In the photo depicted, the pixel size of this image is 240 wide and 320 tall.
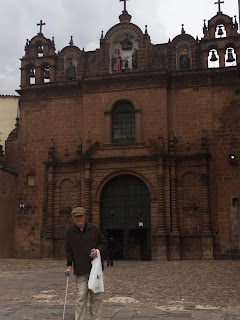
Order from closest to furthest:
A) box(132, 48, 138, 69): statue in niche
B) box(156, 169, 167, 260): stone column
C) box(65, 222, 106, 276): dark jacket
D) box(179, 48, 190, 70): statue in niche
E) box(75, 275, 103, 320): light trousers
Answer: box(75, 275, 103, 320): light trousers → box(65, 222, 106, 276): dark jacket → box(156, 169, 167, 260): stone column → box(179, 48, 190, 70): statue in niche → box(132, 48, 138, 69): statue in niche

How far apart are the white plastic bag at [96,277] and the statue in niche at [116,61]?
72.4 feet

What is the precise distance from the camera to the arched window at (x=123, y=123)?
26062 mm

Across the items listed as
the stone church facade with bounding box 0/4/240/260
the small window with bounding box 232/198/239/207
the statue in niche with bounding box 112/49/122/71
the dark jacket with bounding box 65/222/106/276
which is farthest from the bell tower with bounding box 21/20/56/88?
the dark jacket with bounding box 65/222/106/276

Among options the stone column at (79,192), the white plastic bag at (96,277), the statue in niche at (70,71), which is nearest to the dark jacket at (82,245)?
the white plastic bag at (96,277)

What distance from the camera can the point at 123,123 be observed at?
86.4 ft

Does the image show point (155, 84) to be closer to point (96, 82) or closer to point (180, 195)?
point (96, 82)

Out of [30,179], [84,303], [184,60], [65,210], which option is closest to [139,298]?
[84,303]

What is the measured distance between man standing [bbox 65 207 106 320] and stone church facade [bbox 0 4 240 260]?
17.4m

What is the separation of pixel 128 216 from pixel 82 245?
18.7 meters

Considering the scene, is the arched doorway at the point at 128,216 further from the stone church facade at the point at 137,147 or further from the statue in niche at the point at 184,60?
the statue in niche at the point at 184,60

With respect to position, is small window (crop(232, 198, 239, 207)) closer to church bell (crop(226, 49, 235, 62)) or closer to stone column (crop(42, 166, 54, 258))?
church bell (crop(226, 49, 235, 62))

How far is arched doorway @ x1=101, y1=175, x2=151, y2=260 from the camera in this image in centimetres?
2452

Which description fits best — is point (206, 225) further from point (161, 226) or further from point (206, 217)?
point (161, 226)

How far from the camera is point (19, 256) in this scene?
2580 cm
